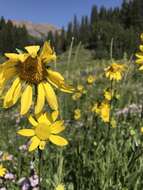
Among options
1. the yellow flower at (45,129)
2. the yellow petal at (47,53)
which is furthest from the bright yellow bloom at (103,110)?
the yellow petal at (47,53)

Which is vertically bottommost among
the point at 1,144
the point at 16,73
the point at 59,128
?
the point at 1,144

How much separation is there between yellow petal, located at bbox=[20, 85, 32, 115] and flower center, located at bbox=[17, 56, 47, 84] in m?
0.03

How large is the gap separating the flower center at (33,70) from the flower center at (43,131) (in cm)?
21

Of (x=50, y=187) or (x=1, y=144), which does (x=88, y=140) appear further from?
(x=50, y=187)

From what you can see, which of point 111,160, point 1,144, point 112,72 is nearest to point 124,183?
point 111,160

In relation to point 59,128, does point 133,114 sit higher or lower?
lower

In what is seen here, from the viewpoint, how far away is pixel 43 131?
192cm

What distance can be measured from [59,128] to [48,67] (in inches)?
9.3

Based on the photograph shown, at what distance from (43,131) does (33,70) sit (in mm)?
264

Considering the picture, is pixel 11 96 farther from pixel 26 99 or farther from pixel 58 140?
pixel 58 140

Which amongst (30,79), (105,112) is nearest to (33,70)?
(30,79)

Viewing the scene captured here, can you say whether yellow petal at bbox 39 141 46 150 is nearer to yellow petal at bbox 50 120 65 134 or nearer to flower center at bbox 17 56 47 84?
yellow petal at bbox 50 120 65 134

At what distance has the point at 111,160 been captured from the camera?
342 centimetres

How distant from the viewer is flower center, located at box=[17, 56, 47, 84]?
1.76 metres
